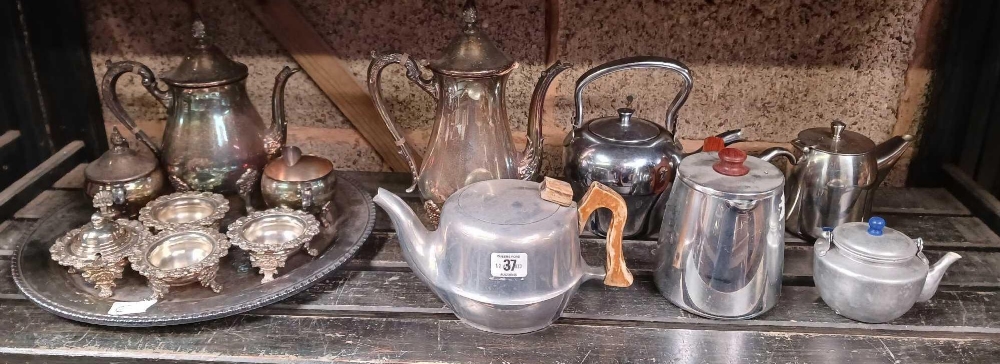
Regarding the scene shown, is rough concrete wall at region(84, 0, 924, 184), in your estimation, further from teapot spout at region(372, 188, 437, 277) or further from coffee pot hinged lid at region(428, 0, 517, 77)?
A: teapot spout at region(372, 188, 437, 277)

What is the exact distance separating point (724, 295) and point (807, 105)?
49cm

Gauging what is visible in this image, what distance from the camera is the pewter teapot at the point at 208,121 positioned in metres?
0.97

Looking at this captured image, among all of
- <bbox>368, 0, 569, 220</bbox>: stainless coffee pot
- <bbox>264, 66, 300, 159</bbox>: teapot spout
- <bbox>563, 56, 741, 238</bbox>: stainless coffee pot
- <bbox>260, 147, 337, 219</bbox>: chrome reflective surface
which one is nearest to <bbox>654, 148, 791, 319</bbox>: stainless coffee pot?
<bbox>563, 56, 741, 238</bbox>: stainless coffee pot

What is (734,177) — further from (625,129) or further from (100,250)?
(100,250)

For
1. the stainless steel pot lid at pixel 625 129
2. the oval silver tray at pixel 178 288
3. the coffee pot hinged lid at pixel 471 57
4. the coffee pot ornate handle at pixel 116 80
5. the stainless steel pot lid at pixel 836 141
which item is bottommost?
the oval silver tray at pixel 178 288

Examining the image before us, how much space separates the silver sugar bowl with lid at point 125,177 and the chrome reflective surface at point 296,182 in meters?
0.15

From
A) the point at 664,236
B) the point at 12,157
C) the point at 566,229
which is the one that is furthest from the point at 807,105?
the point at 12,157

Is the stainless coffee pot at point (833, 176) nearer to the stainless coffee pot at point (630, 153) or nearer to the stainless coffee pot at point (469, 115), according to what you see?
the stainless coffee pot at point (630, 153)

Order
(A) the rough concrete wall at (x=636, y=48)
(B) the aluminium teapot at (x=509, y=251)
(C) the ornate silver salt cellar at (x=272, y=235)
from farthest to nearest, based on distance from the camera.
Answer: (A) the rough concrete wall at (x=636, y=48) < (C) the ornate silver salt cellar at (x=272, y=235) < (B) the aluminium teapot at (x=509, y=251)

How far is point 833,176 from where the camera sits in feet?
3.10

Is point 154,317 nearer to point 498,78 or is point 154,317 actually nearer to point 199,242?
point 199,242

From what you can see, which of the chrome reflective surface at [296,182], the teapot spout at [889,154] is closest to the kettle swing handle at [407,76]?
the chrome reflective surface at [296,182]

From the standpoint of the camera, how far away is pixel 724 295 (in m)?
0.81

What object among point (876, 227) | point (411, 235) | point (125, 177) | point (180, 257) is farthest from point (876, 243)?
point (125, 177)
